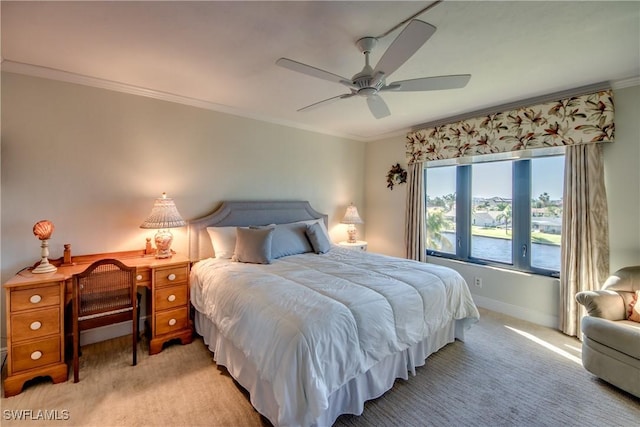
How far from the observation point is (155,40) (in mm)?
2047

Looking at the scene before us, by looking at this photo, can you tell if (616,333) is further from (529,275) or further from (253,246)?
(253,246)

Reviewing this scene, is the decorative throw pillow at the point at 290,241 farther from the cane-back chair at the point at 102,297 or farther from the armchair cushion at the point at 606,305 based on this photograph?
the armchair cushion at the point at 606,305

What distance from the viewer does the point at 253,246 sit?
2957 millimetres

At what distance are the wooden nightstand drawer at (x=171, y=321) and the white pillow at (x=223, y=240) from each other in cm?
67

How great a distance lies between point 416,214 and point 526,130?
170 cm

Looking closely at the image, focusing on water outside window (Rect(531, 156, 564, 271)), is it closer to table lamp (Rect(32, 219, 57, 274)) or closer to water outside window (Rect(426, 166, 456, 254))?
water outside window (Rect(426, 166, 456, 254))

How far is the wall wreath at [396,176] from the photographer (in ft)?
15.0

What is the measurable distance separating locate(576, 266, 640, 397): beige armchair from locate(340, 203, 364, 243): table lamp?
278 cm

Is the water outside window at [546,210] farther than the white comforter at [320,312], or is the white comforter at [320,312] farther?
the water outside window at [546,210]

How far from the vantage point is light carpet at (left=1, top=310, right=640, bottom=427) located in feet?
5.97

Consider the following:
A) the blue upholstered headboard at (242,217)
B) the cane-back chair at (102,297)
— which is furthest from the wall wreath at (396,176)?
the cane-back chair at (102,297)

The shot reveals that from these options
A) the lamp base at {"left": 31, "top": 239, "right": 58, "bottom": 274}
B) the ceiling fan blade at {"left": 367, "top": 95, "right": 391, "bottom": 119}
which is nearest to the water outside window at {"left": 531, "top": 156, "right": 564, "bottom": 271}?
the ceiling fan blade at {"left": 367, "top": 95, "right": 391, "bottom": 119}

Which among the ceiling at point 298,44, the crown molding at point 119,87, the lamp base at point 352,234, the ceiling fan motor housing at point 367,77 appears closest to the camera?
the ceiling at point 298,44

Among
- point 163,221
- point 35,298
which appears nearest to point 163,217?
point 163,221
